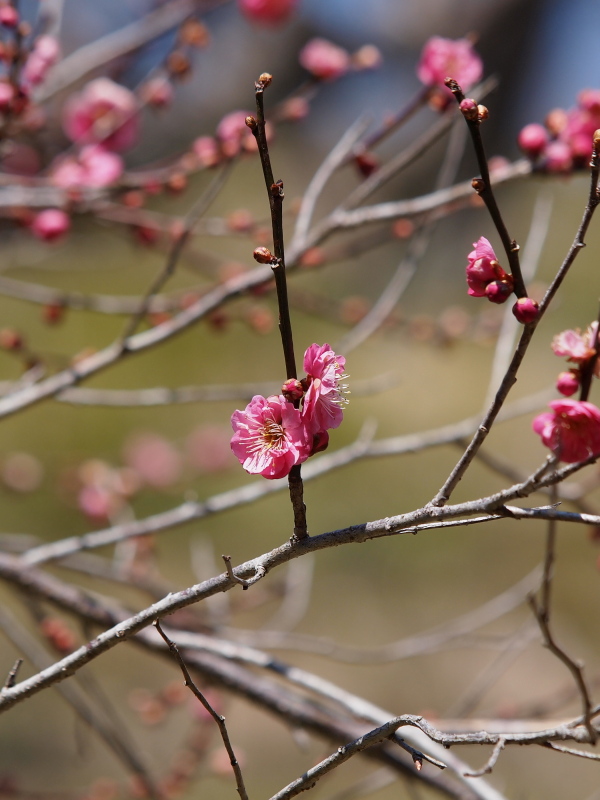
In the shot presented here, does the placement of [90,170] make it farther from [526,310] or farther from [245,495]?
[526,310]

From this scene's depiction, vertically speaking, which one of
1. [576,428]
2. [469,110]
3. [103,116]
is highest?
[103,116]

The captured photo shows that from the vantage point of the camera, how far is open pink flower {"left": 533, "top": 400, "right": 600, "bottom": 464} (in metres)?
0.81

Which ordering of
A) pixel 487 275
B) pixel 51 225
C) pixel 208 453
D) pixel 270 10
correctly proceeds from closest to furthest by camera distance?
pixel 487 275, pixel 51 225, pixel 270 10, pixel 208 453

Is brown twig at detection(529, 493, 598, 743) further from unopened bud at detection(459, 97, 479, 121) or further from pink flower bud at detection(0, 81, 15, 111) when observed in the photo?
pink flower bud at detection(0, 81, 15, 111)

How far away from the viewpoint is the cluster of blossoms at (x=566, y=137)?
57.6 inches

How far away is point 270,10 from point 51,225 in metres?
1.06

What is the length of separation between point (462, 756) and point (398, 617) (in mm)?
1342

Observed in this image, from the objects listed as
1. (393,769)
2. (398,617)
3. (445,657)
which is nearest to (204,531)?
(398,617)

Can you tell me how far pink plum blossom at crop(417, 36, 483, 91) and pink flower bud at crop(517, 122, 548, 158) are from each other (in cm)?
18

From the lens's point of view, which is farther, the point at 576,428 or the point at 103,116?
the point at 103,116

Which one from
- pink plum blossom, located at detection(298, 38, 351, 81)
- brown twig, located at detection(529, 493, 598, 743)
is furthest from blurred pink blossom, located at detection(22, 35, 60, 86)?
brown twig, located at detection(529, 493, 598, 743)

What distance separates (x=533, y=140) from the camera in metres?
1.47

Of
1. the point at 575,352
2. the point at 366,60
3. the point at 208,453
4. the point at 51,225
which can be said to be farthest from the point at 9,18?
the point at 208,453

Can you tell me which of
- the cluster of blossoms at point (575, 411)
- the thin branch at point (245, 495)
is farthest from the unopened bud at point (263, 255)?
the thin branch at point (245, 495)
